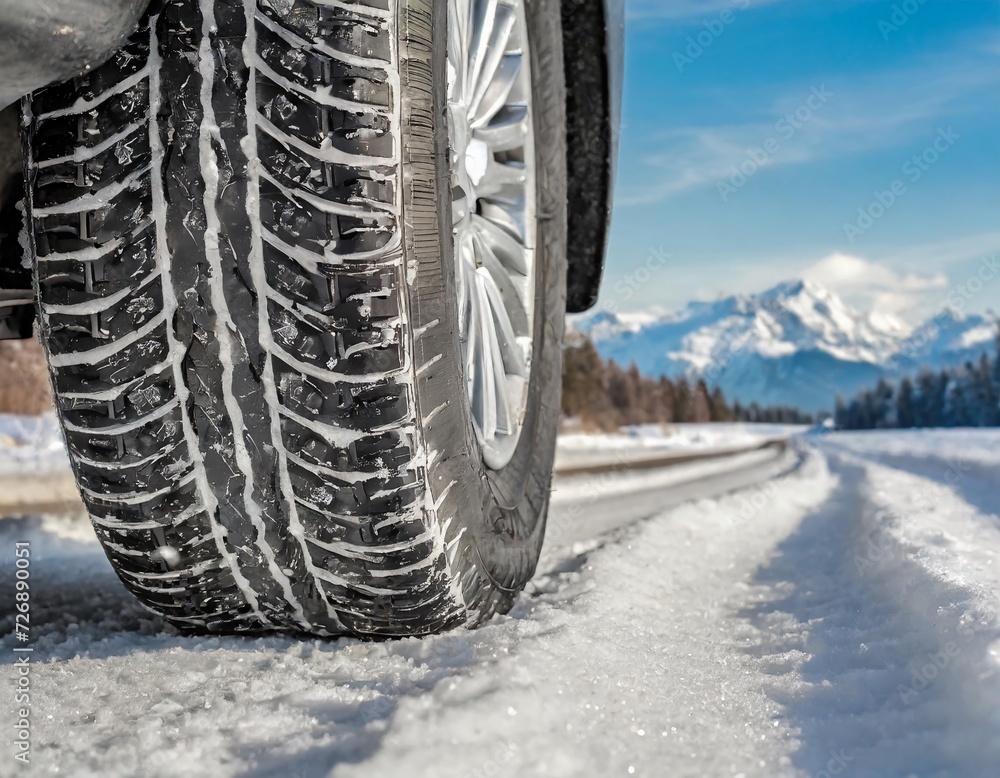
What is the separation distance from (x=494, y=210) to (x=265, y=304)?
1.01 meters

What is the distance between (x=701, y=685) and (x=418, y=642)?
0.47 meters

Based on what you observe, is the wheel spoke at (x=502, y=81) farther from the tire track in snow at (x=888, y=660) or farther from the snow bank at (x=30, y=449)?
the snow bank at (x=30, y=449)

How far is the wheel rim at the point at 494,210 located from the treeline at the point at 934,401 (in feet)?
254

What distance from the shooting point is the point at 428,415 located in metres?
1.13

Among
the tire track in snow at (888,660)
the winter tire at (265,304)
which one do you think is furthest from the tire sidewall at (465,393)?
the tire track in snow at (888,660)

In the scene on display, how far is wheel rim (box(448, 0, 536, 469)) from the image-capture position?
65.7 inches

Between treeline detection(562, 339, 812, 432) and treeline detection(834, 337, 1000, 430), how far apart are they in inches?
629

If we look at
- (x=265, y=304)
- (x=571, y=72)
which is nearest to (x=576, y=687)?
(x=265, y=304)

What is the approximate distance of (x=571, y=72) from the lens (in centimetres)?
219

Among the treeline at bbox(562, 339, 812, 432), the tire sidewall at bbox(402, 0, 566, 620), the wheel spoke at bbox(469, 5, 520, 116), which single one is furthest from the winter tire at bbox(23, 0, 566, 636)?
the treeline at bbox(562, 339, 812, 432)

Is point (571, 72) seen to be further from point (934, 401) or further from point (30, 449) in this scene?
point (934, 401)

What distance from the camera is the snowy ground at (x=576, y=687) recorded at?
88 centimetres

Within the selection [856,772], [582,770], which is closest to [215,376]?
[582,770]

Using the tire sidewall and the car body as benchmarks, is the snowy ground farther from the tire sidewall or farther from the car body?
the car body
